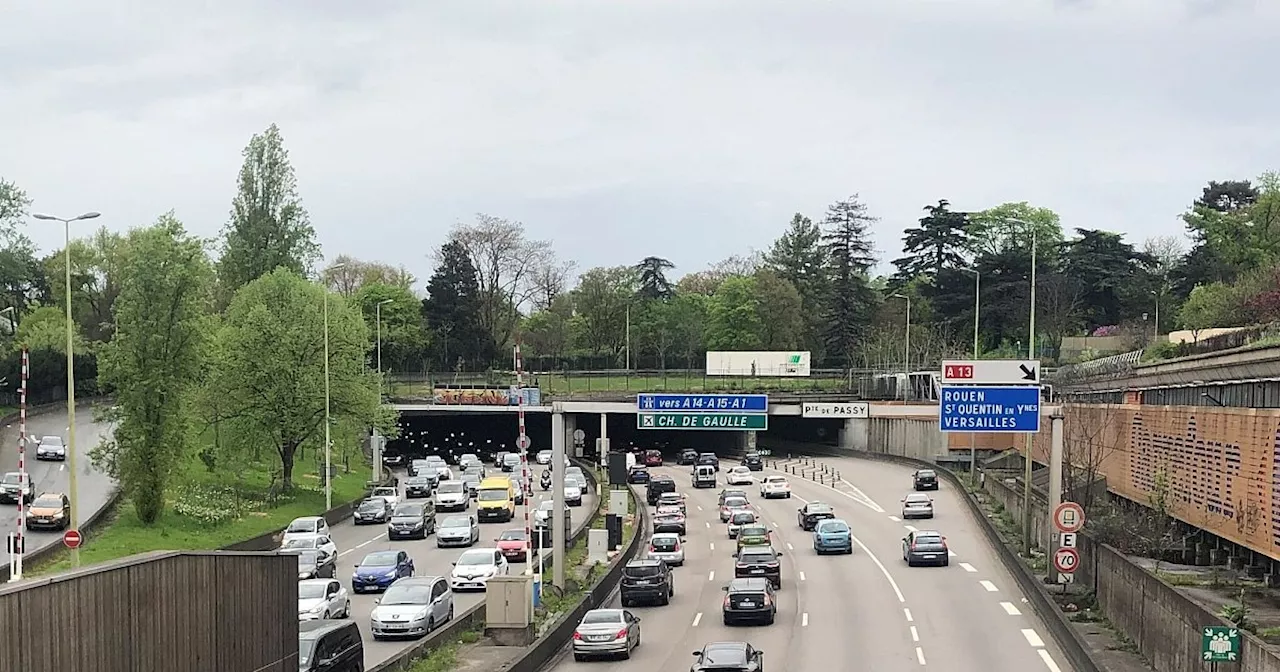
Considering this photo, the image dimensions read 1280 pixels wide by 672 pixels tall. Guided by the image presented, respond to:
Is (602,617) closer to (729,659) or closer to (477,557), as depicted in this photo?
(729,659)

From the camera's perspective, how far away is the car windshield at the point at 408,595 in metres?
30.7

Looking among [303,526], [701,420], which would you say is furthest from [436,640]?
[303,526]

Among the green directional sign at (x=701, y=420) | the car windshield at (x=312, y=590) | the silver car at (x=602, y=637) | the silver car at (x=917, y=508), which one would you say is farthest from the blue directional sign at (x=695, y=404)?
the silver car at (x=917, y=508)

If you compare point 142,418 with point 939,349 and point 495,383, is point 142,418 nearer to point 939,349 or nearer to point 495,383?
point 495,383

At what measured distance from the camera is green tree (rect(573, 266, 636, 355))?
14900 cm

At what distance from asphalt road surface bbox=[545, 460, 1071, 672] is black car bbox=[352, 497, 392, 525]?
1440 cm

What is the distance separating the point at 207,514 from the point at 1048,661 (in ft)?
118

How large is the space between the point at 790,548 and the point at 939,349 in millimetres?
A: 62983

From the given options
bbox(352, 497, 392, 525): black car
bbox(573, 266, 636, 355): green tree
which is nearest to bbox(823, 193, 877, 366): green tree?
bbox(573, 266, 636, 355): green tree

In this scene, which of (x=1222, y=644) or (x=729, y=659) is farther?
(x=729, y=659)

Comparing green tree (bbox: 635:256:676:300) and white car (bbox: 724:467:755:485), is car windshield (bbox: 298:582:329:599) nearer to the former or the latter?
white car (bbox: 724:467:755:485)

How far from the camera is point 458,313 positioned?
5207 inches

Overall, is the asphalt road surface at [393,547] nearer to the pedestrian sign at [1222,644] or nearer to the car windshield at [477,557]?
the car windshield at [477,557]

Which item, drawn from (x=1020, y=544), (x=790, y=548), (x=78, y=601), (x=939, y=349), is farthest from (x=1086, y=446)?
(x=939, y=349)
